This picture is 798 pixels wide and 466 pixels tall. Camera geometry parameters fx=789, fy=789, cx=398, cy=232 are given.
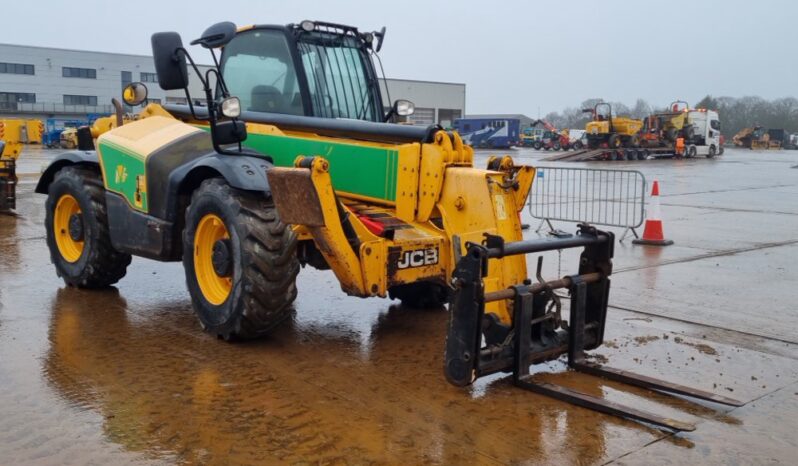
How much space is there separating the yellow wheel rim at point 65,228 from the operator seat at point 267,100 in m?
2.33

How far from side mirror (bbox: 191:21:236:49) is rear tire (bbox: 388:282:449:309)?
8.54 ft

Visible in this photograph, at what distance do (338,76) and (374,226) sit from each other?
183 centimetres

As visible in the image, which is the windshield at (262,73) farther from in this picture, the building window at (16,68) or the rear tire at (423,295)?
the building window at (16,68)

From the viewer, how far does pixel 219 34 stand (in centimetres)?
582

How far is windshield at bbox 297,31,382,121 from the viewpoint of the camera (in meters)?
6.53

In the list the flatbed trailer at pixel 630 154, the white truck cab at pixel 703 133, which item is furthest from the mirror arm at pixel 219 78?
the white truck cab at pixel 703 133

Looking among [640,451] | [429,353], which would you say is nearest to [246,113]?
[429,353]

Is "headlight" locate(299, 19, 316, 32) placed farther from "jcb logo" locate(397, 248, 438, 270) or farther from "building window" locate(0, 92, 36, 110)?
"building window" locate(0, 92, 36, 110)

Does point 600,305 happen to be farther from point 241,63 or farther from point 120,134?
point 120,134

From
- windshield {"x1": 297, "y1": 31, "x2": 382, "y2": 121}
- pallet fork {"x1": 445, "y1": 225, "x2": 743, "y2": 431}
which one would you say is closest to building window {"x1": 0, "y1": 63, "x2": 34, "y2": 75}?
windshield {"x1": 297, "y1": 31, "x2": 382, "y2": 121}

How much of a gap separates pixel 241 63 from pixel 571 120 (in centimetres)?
10382

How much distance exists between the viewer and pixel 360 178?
5938mm

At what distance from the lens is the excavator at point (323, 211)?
4.79 m

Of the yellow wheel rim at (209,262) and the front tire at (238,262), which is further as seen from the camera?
the yellow wheel rim at (209,262)
